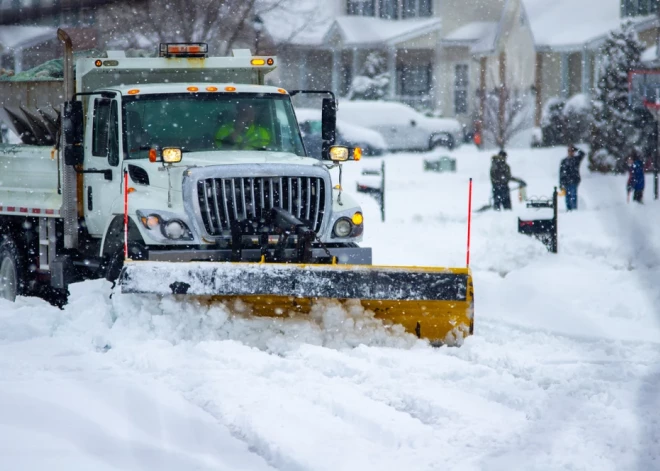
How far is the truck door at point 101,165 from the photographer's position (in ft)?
29.0

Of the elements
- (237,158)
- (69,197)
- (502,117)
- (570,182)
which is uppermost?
(502,117)

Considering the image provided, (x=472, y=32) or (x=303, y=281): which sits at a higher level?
(x=472, y=32)

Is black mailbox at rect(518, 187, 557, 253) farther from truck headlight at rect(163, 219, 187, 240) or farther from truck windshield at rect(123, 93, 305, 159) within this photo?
truck headlight at rect(163, 219, 187, 240)

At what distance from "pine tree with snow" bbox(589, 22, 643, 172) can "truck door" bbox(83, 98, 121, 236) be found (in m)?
24.2

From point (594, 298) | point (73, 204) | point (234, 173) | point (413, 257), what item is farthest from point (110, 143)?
point (413, 257)

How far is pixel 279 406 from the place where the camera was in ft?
18.9

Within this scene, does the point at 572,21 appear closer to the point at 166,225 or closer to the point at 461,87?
the point at 461,87

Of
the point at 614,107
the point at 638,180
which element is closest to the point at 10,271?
the point at 638,180

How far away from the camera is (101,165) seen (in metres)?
9.05

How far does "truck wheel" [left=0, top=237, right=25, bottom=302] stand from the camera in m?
10.4

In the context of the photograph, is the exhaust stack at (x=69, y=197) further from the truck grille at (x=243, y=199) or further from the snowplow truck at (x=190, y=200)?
the truck grille at (x=243, y=199)

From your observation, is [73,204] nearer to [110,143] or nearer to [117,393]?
[110,143]

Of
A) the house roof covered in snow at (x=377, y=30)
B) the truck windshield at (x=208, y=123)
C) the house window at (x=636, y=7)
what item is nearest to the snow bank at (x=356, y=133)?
the house roof covered in snow at (x=377, y=30)

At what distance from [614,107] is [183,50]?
972 inches
